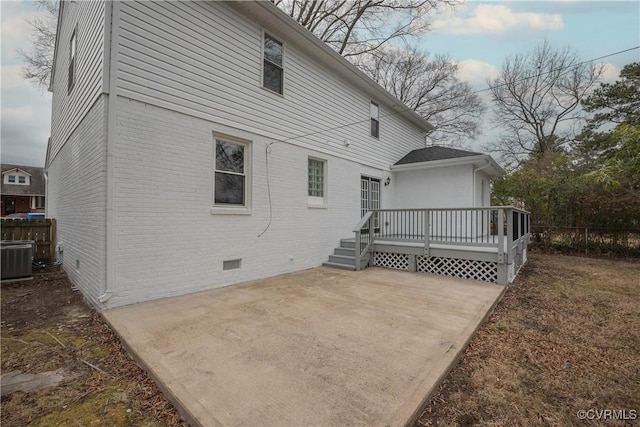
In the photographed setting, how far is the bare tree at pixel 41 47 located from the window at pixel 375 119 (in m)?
14.1

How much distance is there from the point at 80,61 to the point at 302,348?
7.17 m

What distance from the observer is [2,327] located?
12.8 ft

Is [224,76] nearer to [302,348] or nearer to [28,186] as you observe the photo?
[302,348]

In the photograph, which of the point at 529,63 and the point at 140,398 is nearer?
the point at 140,398

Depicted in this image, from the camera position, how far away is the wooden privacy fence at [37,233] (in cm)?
→ 818

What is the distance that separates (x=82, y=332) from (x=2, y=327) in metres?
1.17

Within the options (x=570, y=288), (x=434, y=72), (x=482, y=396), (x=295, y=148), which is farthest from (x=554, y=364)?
(x=434, y=72)

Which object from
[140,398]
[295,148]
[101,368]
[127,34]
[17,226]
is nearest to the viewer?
[140,398]

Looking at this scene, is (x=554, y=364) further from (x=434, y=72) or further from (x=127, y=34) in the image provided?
(x=434, y=72)

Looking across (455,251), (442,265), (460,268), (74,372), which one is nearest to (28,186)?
(74,372)

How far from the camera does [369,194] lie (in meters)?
10.1

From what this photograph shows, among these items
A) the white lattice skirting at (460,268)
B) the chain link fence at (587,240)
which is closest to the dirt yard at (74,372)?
the white lattice skirting at (460,268)

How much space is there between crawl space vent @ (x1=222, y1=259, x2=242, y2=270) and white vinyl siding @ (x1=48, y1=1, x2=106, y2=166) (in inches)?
137

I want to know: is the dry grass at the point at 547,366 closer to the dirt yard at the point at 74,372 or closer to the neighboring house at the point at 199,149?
the dirt yard at the point at 74,372
